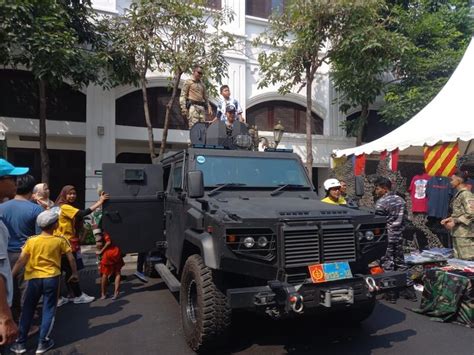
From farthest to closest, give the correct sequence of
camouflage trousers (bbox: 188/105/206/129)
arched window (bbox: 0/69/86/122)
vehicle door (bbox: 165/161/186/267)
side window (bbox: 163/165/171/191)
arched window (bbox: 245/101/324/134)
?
1. arched window (bbox: 245/101/324/134)
2. arched window (bbox: 0/69/86/122)
3. camouflage trousers (bbox: 188/105/206/129)
4. side window (bbox: 163/165/171/191)
5. vehicle door (bbox: 165/161/186/267)

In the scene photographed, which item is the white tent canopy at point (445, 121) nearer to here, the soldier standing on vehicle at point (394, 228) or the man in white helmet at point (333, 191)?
the soldier standing on vehicle at point (394, 228)

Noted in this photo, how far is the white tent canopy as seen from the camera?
23.0 feet

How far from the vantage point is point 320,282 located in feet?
10.7

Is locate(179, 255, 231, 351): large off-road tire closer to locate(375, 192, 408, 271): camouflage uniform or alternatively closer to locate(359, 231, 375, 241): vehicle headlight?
locate(359, 231, 375, 241): vehicle headlight

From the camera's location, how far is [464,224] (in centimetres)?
561

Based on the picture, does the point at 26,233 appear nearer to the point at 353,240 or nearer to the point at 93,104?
the point at 353,240

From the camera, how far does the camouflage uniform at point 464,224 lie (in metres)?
5.55

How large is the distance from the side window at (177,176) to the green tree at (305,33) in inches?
230

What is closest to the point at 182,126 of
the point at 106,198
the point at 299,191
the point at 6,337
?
the point at 106,198

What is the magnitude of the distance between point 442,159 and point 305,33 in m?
5.37

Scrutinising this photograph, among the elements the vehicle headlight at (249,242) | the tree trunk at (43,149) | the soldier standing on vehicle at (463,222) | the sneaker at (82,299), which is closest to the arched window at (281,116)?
the tree trunk at (43,149)

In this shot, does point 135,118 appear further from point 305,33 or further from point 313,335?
point 313,335

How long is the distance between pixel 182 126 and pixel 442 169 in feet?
24.7

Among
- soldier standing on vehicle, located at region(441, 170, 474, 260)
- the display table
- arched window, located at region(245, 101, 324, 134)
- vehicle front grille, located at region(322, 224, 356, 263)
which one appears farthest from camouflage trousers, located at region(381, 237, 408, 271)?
arched window, located at region(245, 101, 324, 134)
